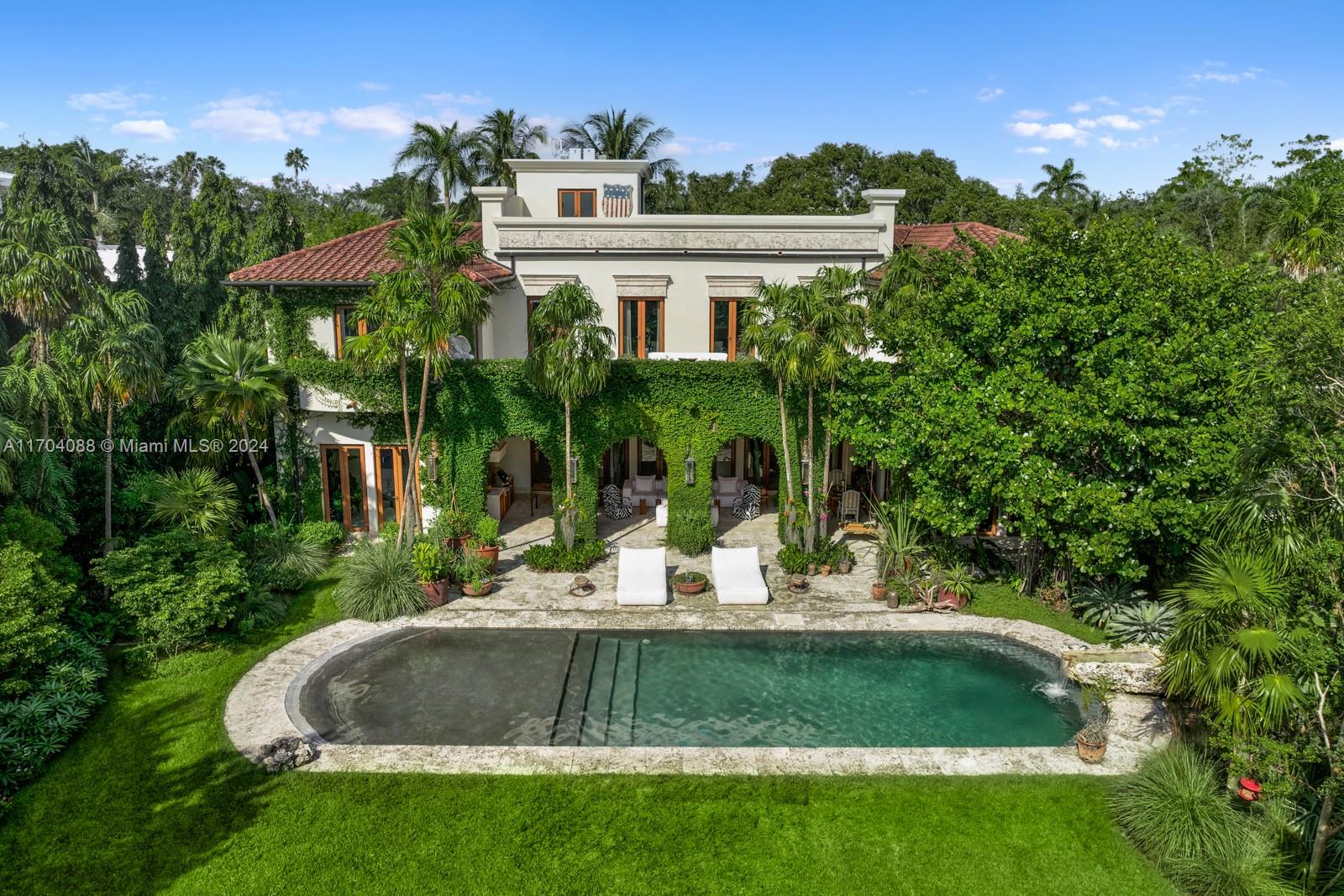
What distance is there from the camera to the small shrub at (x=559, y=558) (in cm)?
1925

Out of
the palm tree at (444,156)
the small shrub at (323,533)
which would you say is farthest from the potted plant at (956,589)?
the palm tree at (444,156)

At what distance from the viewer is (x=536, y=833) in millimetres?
9828

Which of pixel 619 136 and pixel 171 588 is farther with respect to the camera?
pixel 619 136

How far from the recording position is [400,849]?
9.52 meters

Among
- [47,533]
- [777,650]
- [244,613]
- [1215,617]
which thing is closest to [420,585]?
[244,613]

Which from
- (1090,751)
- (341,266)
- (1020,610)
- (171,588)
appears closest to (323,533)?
(171,588)

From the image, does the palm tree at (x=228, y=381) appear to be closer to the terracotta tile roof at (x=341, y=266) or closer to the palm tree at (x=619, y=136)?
the terracotta tile roof at (x=341, y=266)

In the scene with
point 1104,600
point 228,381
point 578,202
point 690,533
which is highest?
point 578,202

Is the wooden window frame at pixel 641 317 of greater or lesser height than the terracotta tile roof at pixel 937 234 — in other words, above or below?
below

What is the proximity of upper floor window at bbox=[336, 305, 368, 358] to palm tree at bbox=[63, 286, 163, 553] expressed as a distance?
4741 mm

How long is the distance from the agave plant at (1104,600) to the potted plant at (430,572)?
13.3 m

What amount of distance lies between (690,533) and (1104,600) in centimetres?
946

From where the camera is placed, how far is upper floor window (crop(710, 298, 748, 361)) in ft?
75.5

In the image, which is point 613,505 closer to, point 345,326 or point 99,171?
point 345,326
